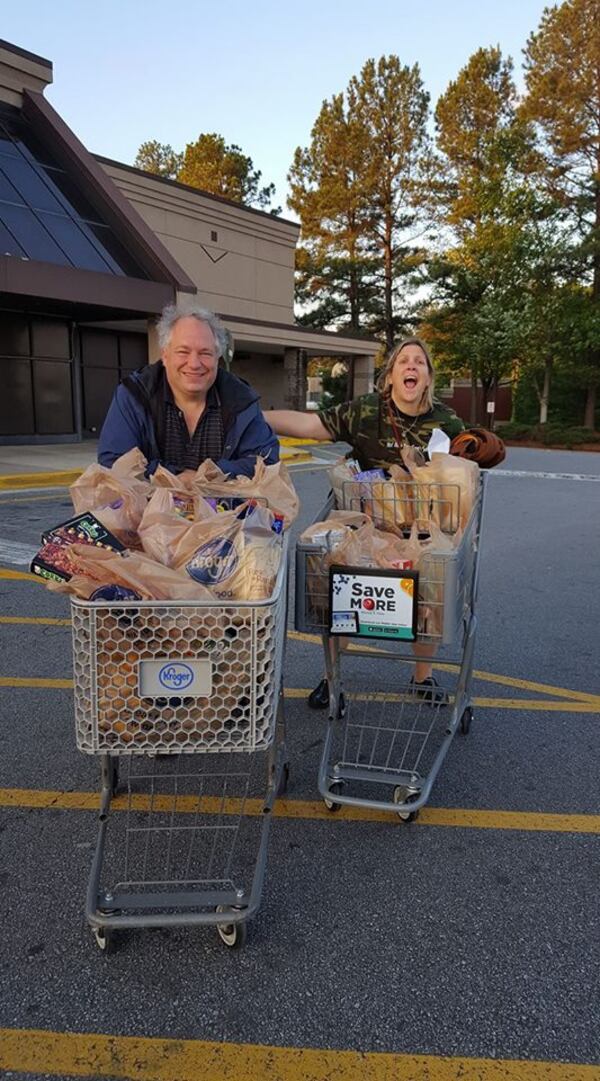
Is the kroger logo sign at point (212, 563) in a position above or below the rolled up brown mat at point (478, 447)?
below

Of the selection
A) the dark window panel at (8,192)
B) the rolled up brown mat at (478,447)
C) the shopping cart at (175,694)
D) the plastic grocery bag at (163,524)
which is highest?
the dark window panel at (8,192)

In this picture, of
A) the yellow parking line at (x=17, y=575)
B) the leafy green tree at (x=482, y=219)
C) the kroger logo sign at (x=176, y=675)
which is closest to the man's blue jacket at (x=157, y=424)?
the kroger logo sign at (x=176, y=675)

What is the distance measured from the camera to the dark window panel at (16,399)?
17516 mm

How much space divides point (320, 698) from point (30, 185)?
16181 millimetres

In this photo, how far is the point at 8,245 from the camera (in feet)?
47.8

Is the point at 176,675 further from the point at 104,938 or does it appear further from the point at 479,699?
the point at 479,699

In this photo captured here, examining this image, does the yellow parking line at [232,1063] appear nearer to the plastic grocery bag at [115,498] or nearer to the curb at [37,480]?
the plastic grocery bag at [115,498]

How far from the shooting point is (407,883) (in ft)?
8.07

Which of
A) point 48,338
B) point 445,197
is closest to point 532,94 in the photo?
point 445,197

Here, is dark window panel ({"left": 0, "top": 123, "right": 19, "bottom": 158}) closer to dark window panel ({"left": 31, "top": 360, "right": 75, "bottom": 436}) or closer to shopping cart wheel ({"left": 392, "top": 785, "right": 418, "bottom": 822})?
dark window panel ({"left": 31, "top": 360, "right": 75, "bottom": 436})

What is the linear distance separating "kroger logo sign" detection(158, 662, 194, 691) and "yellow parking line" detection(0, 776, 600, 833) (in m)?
0.82

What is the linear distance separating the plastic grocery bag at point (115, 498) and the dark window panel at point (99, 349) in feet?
61.2

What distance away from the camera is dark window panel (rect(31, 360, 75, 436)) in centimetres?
1819

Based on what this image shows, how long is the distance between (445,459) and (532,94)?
3441 centimetres
